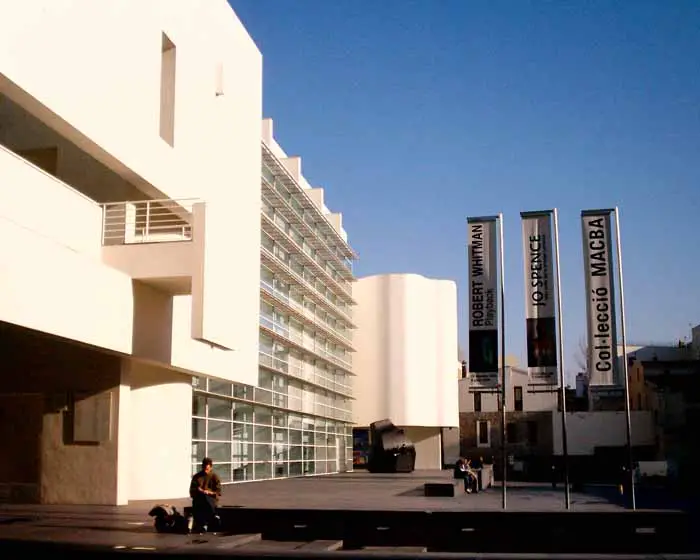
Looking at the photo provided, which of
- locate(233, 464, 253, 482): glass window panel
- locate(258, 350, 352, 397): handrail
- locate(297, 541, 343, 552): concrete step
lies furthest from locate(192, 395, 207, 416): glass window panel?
locate(297, 541, 343, 552): concrete step

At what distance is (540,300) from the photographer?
906 inches

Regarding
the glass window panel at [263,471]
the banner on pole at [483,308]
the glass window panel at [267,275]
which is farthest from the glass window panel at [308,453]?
the banner on pole at [483,308]

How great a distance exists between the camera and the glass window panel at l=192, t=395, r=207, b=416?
32125 mm

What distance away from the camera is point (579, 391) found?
9050cm

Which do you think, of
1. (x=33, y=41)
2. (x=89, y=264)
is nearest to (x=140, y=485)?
(x=89, y=264)

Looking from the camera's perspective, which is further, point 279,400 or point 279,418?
point 279,418

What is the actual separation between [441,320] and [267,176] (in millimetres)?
31354

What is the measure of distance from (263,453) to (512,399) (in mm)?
43883

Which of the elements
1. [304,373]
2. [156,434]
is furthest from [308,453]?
[156,434]

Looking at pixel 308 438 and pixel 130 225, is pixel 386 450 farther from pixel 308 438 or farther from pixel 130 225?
pixel 130 225

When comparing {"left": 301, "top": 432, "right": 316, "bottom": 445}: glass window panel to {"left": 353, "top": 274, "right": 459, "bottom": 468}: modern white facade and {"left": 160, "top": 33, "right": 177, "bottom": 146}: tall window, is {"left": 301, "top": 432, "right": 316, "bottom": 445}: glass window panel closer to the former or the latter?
{"left": 353, "top": 274, "right": 459, "bottom": 468}: modern white facade

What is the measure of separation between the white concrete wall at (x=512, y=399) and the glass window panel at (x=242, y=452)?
41702 mm

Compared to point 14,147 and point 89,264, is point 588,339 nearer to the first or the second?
point 89,264

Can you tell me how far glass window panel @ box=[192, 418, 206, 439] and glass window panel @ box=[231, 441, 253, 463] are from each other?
3.88 metres
